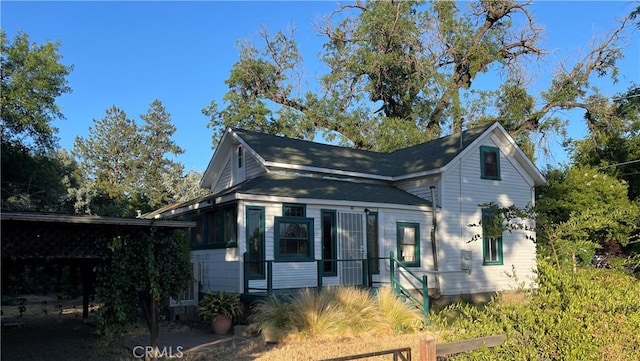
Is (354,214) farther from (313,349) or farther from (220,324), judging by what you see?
(313,349)

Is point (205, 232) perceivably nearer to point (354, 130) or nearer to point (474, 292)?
point (474, 292)

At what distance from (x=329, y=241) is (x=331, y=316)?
4334mm

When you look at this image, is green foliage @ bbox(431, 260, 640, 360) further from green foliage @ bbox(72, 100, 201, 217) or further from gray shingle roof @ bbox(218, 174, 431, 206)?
green foliage @ bbox(72, 100, 201, 217)

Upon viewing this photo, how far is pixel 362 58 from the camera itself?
33.9 metres

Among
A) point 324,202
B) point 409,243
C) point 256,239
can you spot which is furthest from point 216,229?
point 409,243

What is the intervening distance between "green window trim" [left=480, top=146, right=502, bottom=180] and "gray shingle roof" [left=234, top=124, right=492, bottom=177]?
0.66 metres

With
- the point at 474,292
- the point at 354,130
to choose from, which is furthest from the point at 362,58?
the point at 474,292

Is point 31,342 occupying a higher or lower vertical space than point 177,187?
lower

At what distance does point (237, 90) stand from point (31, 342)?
25370mm

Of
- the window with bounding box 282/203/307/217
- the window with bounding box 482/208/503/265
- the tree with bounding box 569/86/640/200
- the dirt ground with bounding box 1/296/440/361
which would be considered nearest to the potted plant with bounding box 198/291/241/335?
the dirt ground with bounding box 1/296/440/361

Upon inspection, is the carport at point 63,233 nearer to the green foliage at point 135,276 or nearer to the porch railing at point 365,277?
the green foliage at point 135,276

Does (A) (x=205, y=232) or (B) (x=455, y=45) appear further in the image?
(B) (x=455, y=45)

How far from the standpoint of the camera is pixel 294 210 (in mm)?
14070

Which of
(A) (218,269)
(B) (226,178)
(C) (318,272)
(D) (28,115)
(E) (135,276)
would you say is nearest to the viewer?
(E) (135,276)
